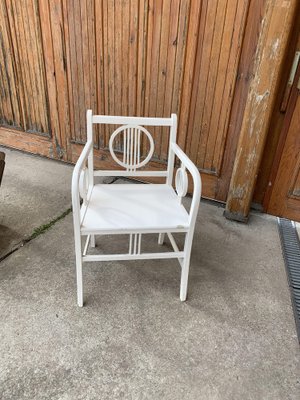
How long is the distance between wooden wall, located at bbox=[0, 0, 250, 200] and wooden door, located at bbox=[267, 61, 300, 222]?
0.34m

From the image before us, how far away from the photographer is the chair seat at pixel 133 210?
Result: 1.23m

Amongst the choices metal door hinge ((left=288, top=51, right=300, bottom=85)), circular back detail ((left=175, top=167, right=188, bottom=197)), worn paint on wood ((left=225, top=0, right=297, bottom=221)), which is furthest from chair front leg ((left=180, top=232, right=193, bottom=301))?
metal door hinge ((left=288, top=51, right=300, bottom=85))

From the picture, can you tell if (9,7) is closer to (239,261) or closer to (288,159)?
(288,159)

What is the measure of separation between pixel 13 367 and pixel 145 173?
40.8 inches

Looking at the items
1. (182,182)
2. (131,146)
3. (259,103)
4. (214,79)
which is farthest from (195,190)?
(214,79)

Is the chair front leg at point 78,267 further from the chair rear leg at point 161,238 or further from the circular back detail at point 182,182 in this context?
the chair rear leg at point 161,238

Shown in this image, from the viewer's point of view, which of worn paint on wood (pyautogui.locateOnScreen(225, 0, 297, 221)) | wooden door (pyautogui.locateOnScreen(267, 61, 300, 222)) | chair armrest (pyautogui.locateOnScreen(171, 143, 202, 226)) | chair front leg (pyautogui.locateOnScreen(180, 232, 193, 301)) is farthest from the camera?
wooden door (pyautogui.locateOnScreen(267, 61, 300, 222))

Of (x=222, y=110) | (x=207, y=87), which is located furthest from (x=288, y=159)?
(x=207, y=87)

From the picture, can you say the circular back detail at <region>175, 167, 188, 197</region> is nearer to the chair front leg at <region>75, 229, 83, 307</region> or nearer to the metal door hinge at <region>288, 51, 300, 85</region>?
the chair front leg at <region>75, 229, 83, 307</region>

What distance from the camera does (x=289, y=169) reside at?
2.03 meters

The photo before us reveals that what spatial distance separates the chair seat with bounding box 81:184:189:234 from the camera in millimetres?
1231

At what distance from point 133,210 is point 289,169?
1.26 meters

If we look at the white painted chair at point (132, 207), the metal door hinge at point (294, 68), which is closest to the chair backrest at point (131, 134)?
the white painted chair at point (132, 207)

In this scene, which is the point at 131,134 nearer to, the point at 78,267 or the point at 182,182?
the point at 182,182
